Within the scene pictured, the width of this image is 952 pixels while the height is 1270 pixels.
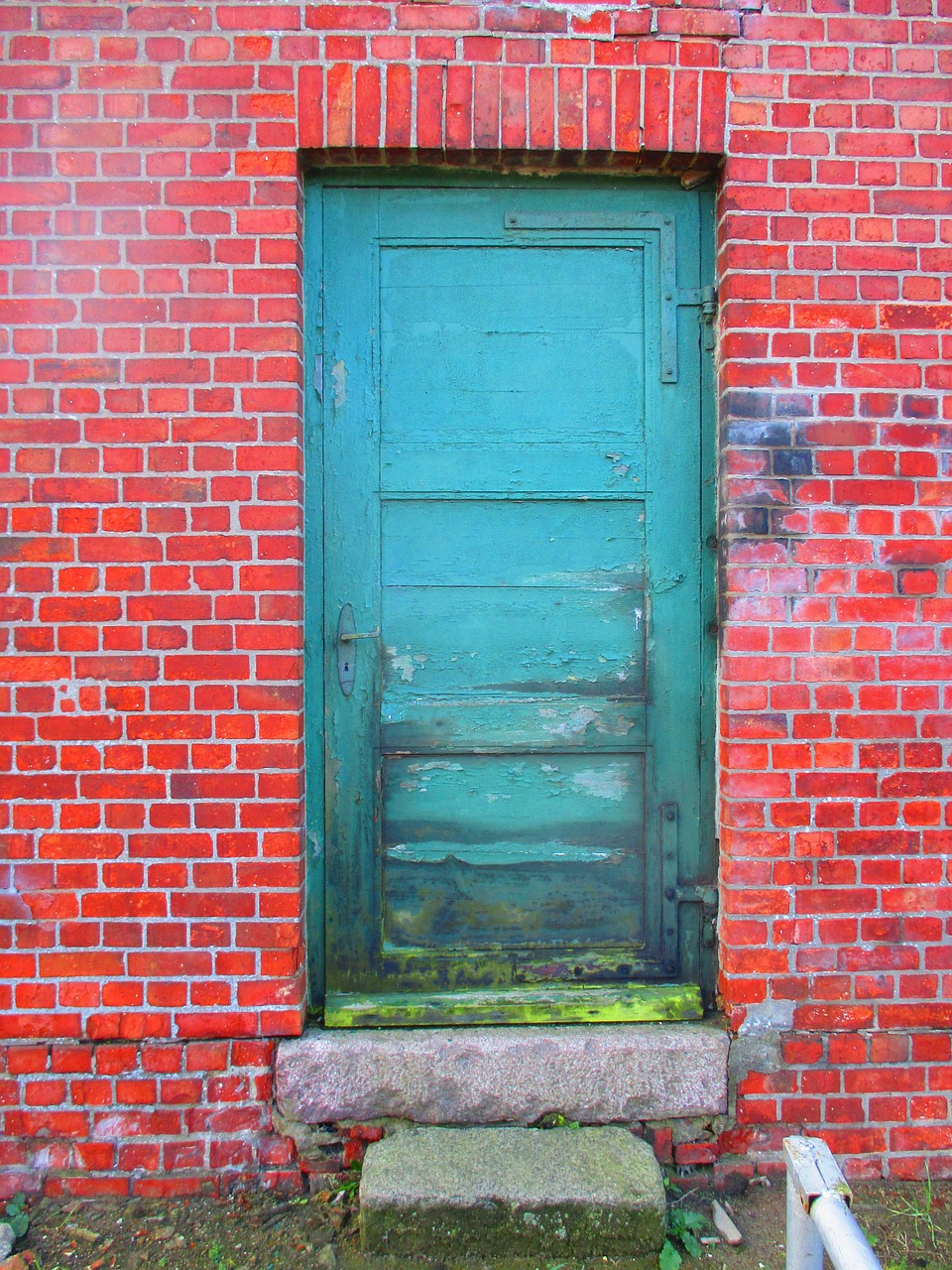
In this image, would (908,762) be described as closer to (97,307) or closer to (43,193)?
(97,307)

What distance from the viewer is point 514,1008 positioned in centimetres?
260

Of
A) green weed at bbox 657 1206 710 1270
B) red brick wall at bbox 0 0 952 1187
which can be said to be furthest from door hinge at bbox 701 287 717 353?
green weed at bbox 657 1206 710 1270

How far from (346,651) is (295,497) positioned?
498 mm

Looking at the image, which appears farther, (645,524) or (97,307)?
(645,524)

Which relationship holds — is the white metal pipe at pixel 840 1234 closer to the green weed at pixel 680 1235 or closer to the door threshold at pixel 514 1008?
the green weed at pixel 680 1235

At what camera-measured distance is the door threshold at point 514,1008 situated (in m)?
2.58

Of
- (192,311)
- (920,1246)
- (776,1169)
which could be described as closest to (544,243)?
(192,311)

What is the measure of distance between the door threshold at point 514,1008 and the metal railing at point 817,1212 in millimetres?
1121

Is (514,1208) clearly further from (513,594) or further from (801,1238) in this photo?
(513,594)

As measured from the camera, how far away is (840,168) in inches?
97.8

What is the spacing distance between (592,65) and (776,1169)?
10.6 feet

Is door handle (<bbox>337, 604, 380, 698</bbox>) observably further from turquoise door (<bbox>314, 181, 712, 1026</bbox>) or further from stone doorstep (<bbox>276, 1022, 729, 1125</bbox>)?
stone doorstep (<bbox>276, 1022, 729, 1125</bbox>)

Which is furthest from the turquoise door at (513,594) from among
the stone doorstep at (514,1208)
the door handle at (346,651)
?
the stone doorstep at (514,1208)

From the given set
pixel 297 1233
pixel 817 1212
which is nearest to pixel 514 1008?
pixel 297 1233
